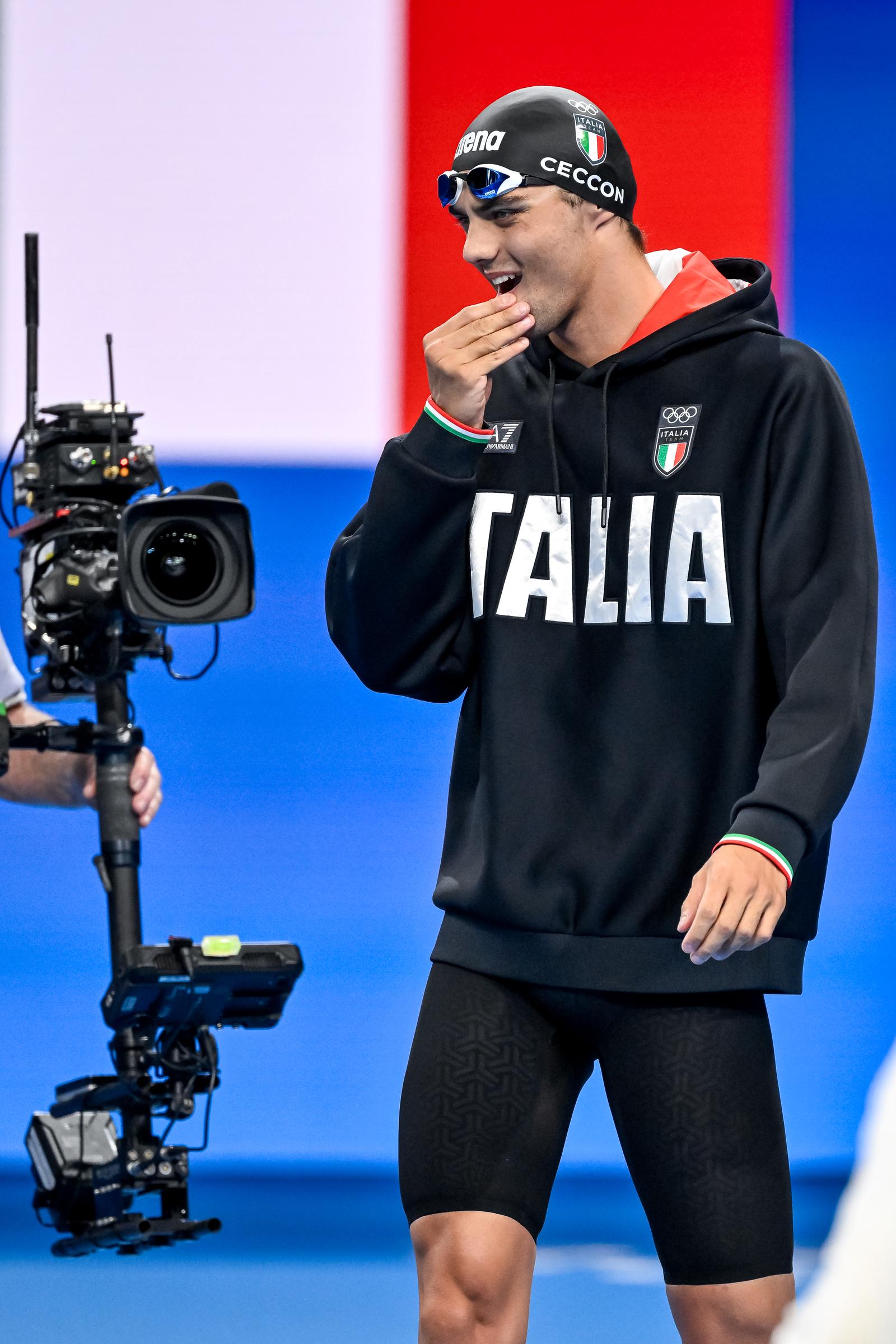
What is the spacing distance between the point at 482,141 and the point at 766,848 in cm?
93

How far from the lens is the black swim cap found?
2.28 meters

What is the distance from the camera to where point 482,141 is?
2.30m

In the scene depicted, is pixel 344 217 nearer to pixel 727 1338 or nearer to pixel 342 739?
pixel 342 739

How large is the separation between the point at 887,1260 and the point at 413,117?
166 inches

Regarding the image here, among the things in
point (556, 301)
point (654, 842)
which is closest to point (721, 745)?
point (654, 842)

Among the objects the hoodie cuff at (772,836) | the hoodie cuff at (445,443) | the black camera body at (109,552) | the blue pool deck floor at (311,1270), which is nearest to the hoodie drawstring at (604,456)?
the hoodie cuff at (445,443)

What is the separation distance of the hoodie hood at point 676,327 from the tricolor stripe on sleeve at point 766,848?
452 millimetres

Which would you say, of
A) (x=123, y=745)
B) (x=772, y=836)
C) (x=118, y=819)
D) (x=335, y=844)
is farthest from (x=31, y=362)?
(x=772, y=836)

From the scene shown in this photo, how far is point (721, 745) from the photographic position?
215 cm

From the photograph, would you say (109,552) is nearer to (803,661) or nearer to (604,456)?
(604,456)

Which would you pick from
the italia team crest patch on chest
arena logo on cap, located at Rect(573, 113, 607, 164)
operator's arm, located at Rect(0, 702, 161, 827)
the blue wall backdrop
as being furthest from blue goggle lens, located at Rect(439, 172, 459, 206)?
the blue wall backdrop

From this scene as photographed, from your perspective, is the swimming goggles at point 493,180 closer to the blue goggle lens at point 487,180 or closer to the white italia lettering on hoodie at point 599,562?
the blue goggle lens at point 487,180

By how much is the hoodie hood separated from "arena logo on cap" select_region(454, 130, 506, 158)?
24 centimetres

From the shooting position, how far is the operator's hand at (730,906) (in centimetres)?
188
